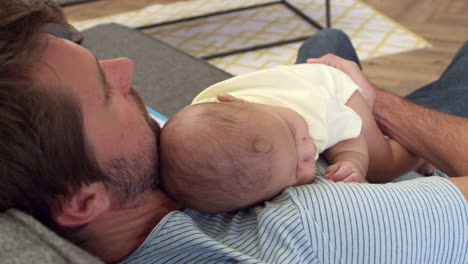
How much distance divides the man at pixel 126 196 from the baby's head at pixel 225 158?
29mm

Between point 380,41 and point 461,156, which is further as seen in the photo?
point 380,41

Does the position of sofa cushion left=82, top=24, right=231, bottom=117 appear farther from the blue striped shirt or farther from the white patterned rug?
the white patterned rug

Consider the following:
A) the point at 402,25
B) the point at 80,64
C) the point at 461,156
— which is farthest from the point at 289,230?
the point at 402,25

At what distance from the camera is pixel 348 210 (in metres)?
0.81

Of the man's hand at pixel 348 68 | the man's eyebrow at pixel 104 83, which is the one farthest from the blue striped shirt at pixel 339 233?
the man's hand at pixel 348 68

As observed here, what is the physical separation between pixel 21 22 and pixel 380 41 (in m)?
2.57

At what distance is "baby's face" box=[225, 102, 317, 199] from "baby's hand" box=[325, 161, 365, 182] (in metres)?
0.06

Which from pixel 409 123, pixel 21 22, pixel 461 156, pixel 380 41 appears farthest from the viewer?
pixel 380 41

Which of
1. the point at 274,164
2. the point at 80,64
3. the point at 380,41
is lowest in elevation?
the point at 380,41

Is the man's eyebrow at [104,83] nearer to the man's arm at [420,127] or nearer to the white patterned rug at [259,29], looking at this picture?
the man's arm at [420,127]

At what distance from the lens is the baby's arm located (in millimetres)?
1013

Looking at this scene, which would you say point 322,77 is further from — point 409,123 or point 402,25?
point 402,25

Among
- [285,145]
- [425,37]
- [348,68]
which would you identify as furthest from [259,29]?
[285,145]

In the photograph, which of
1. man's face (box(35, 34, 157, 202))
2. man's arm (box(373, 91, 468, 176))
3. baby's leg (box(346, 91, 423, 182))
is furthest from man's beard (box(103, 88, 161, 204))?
man's arm (box(373, 91, 468, 176))
